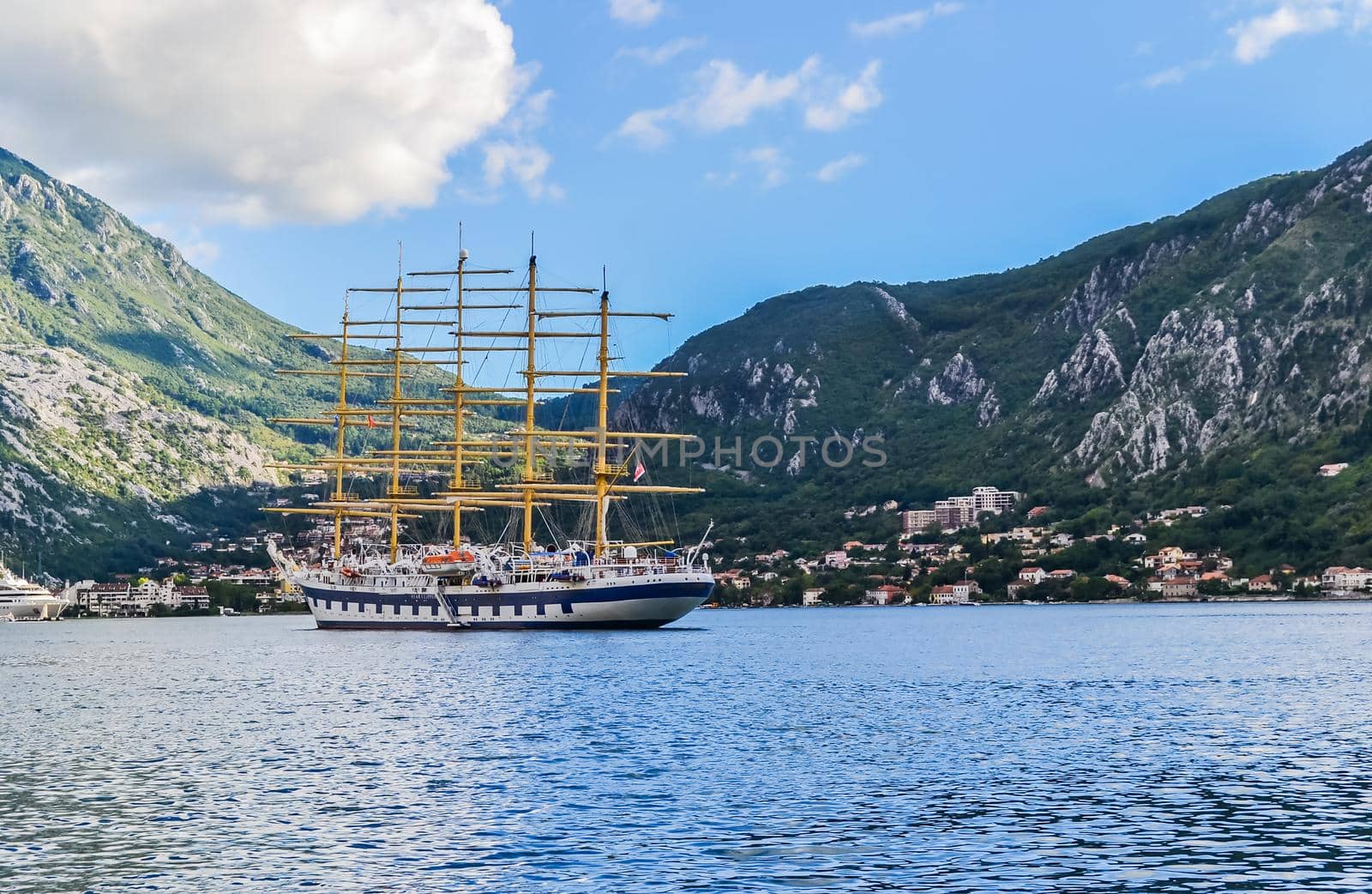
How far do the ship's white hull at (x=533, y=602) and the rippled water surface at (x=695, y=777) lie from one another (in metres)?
38.2

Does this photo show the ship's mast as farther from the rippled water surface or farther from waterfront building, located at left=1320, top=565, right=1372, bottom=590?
waterfront building, located at left=1320, top=565, right=1372, bottom=590

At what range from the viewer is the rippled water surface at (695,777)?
25.3 m

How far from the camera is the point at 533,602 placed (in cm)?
12100

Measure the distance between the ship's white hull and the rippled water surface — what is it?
38.2 metres

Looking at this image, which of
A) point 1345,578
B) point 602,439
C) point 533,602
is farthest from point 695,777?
point 1345,578

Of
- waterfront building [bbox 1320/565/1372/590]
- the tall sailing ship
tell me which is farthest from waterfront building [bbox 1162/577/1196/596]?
the tall sailing ship

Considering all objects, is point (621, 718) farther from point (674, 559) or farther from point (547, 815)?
point (674, 559)

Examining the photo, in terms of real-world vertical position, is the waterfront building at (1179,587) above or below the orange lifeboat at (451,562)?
below

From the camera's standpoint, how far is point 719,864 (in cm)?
2548

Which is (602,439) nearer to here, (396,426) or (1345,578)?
(396,426)

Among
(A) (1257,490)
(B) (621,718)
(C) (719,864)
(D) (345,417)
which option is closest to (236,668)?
(B) (621,718)

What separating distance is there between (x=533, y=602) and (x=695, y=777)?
282 feet

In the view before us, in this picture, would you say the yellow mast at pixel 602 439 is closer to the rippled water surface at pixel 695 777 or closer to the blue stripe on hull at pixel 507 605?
the blue stripe on hull at pixel 507 605

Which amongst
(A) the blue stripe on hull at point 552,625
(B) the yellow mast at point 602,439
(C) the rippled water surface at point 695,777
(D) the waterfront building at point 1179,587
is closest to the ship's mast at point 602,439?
(B) the yellow mast at point 602,439
